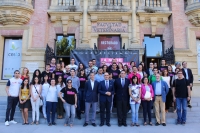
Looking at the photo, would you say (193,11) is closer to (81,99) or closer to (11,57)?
(81,99)

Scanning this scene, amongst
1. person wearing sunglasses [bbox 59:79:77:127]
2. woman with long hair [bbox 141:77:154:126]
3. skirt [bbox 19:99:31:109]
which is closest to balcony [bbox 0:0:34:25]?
skirt [bbox 19:99:31:109]

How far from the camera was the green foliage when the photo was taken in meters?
12.8

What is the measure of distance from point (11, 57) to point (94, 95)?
783 centimetres

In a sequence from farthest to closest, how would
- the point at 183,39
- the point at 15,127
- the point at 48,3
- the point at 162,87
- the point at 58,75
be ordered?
1. the point at 48,3
2. the point at 183,39
3. the point at 58,75
4. the point at 162,87
5. the point at 15,127

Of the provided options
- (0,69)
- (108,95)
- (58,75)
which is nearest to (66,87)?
(58,75)

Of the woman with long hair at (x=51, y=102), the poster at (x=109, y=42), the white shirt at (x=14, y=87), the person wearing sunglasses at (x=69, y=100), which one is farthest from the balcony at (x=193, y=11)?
the white shirt at (x=14, y=87)

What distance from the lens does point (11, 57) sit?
12391 millimetres

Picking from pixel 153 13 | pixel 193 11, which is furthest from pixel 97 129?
pixel 193 11

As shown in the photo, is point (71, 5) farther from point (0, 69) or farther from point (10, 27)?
point (0, 69)

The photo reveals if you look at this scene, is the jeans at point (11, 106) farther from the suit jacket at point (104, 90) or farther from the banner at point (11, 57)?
the banner at point (11, 57)

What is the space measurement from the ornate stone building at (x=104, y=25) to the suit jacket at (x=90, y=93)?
5235 mm

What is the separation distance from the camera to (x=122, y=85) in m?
7.16

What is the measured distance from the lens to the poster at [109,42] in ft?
41.9

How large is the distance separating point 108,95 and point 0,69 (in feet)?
27.3
